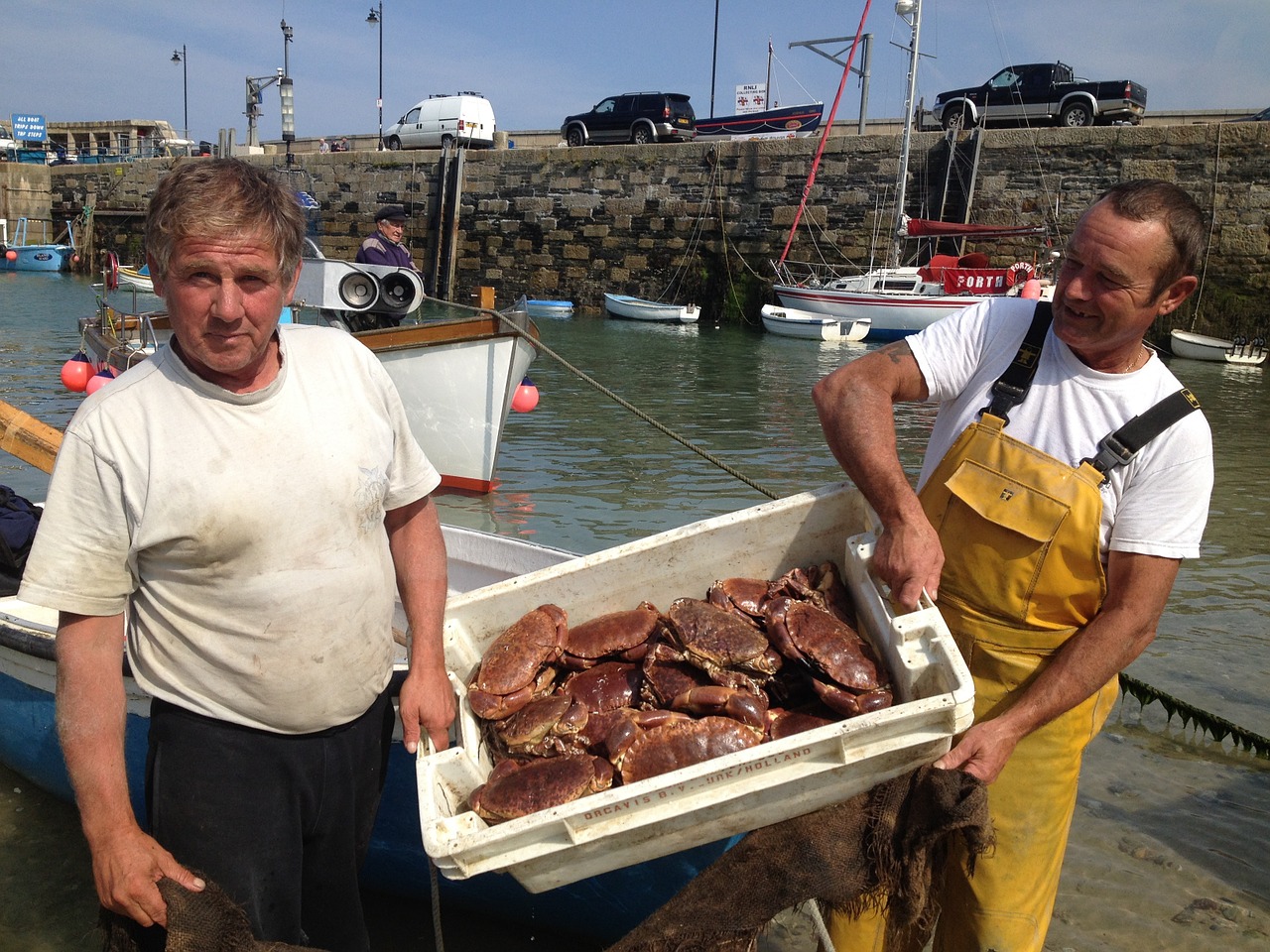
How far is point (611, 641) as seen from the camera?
7.95 feet

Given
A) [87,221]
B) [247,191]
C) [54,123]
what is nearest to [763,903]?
[247,191]

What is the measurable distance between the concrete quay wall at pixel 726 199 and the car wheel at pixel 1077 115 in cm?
280

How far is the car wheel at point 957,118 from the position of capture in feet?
78.8

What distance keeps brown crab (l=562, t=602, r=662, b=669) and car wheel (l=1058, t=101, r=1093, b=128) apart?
2506 cm

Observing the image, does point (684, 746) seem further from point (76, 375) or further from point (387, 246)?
point (76, 375)

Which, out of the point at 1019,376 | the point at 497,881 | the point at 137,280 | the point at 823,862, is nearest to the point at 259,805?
the point at 823,862

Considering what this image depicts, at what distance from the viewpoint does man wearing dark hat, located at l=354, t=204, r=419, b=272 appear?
8.61 metres

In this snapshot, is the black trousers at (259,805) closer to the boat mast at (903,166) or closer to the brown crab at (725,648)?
the brown crab at (725,648)

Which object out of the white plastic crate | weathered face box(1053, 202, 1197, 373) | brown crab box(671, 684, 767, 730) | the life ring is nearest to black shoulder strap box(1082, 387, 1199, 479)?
weathered face box(1053, 202, 1197, 373)

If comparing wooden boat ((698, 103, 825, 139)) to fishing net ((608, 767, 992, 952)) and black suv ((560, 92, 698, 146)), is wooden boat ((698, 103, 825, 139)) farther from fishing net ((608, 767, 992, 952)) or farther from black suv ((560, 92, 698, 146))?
fishing net ((608, 767, 992, 952))

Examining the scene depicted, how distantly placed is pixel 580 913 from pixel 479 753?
1289 millimetres

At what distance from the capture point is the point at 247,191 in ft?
6.19

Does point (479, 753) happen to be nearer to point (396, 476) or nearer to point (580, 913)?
point (396, 476)

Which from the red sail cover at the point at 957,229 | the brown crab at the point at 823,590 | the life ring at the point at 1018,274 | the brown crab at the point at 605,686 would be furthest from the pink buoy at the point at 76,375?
the red sail cover at the point at 957,229
